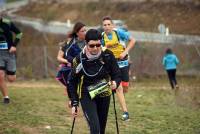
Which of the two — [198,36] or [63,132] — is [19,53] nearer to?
[198,36]

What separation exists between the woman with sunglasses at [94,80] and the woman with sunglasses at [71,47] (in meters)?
1.91

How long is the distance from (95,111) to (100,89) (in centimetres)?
31

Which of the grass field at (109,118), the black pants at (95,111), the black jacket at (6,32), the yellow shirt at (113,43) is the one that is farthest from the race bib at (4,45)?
the black pants at (95,111)

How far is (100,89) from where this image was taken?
725cm

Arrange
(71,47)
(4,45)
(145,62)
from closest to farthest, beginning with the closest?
(71,47)
(4,45)
(145,62)

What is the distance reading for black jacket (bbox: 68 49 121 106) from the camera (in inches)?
283

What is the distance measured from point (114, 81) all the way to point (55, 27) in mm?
52694

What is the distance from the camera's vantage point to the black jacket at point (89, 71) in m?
7.19

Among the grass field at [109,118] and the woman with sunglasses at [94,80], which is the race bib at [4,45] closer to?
the grass field at [109,118]

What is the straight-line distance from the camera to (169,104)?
13.8 m

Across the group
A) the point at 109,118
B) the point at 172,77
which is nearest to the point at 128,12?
the point at 172,77

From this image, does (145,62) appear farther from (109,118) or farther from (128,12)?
(128,12)

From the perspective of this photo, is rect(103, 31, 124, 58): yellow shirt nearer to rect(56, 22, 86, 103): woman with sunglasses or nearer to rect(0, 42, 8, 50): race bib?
rect(56, 22, 86, 103): woman with sunglasses

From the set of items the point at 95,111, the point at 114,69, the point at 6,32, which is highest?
the point at 6,32
